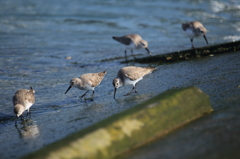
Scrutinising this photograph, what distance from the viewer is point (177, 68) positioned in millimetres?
8203

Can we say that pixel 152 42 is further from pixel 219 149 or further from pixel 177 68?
pixel 219 149

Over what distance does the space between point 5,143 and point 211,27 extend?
1159cm

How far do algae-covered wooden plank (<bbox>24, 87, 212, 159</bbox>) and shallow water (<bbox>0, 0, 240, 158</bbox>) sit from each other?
109 cm

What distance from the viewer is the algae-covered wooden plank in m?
3.32

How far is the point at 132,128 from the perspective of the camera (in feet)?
11.8

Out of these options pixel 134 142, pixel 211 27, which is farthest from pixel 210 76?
pixel 211 27

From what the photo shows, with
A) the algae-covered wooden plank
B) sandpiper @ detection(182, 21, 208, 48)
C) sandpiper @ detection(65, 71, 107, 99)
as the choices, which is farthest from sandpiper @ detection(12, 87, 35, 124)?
sandpiper @ detection(182, 21, 208, 48)

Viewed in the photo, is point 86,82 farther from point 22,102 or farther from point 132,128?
point 132,128

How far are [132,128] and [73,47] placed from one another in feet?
31.9

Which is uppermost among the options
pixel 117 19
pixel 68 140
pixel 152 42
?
pixel 117 19

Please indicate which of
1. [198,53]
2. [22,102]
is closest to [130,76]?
[22,102]

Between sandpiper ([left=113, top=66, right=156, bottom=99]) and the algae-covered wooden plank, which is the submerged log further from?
the algae-covered wooden plank

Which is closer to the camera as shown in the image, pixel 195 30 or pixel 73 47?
pixel 195 30

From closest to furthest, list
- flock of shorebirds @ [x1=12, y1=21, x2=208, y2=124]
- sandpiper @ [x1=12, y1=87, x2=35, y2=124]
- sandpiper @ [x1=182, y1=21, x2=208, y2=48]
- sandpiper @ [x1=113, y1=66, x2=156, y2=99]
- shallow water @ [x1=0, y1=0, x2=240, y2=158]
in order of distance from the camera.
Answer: shallow water @ [x1=0, y1=0, x2=240, y2=158]
sandpiper @ [x1=12, y1=87, x2=35, y2=124]
flock of shorebirds @ [x1=12, y1=21, x2=208, y2=124]
sandpiper @ [x1=113, y1=66, x2=156, y2=99]
sandpiper @ [x1=182, y1=21, x2=208, y2=48]
